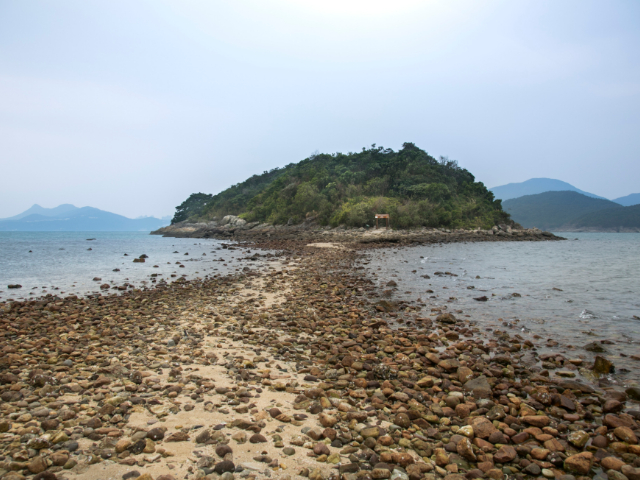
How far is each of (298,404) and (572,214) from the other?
200m

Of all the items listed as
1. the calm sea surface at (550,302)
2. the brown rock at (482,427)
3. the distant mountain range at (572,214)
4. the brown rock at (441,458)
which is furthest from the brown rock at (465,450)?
the distant mountain range at (572,214)

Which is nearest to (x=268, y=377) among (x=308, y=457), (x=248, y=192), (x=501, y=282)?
(x=308, y=457)

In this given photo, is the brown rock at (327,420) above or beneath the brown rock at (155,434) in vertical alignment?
beneath

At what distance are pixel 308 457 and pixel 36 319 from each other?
357 inches

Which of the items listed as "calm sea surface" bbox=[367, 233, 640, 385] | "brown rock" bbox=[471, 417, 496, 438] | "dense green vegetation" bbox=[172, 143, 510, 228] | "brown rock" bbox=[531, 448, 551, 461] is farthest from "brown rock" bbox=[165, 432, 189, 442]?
"dense green vegetation" bbox=[172, 143, 510, 228]

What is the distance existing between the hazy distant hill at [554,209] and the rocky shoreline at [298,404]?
16311 cm

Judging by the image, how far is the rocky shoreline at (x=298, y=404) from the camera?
3.14 m

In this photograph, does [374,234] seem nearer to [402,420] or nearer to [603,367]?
[603,367]

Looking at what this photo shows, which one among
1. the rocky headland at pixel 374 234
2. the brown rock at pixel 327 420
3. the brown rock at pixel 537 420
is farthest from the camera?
the rocky headland at pixel 374 234

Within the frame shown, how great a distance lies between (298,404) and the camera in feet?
14.1

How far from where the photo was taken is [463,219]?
2643 inches

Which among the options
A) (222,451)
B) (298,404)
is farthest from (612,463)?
(222,451)

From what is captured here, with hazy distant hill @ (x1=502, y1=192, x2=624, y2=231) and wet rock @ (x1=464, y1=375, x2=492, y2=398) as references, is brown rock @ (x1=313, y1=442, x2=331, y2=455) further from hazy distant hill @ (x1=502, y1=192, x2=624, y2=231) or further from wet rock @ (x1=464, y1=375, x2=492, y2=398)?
hazy distant hill @ (x1=502, y1=192, x2=624, y2=231)

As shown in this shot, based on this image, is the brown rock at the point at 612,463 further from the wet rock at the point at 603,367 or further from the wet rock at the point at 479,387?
the wet rock at the point at 603,367
